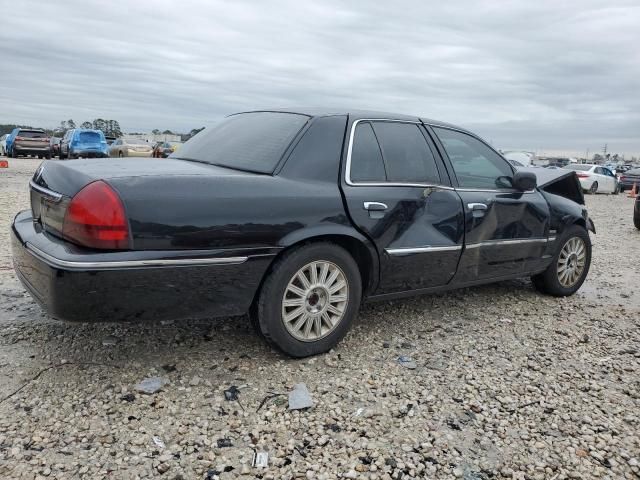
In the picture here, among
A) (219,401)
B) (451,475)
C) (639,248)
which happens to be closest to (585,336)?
(451,475)

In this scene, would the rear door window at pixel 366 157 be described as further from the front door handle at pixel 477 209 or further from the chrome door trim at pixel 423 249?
the front door handle at pixel 477 209

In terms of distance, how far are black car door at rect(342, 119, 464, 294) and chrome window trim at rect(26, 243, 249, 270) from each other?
90cm

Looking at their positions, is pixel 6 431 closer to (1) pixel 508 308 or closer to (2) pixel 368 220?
(2) pixel 368 220

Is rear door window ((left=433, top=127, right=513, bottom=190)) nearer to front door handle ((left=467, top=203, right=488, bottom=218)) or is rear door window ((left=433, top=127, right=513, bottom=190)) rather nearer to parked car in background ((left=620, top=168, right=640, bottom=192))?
front door handle ((left=467, top=203, right=488, bottom=218))

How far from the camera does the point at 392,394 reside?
304cm

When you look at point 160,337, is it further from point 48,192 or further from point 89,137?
point 89,137

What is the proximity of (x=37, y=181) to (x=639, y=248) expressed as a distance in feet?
28.2

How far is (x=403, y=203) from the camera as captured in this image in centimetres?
363

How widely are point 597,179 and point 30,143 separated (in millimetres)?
27473

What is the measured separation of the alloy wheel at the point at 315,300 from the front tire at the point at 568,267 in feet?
8.39

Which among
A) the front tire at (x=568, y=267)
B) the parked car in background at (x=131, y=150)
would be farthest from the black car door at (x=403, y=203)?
the parked car in background at (x=131, y=150)

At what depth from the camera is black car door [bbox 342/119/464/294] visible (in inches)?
137

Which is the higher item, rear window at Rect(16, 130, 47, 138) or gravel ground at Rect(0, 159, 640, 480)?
rear window at Rect(16, 130, 47, 138)

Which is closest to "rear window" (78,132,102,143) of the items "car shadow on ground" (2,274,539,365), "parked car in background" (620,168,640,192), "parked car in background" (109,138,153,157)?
"parked car in background" (109,138,153,157)
